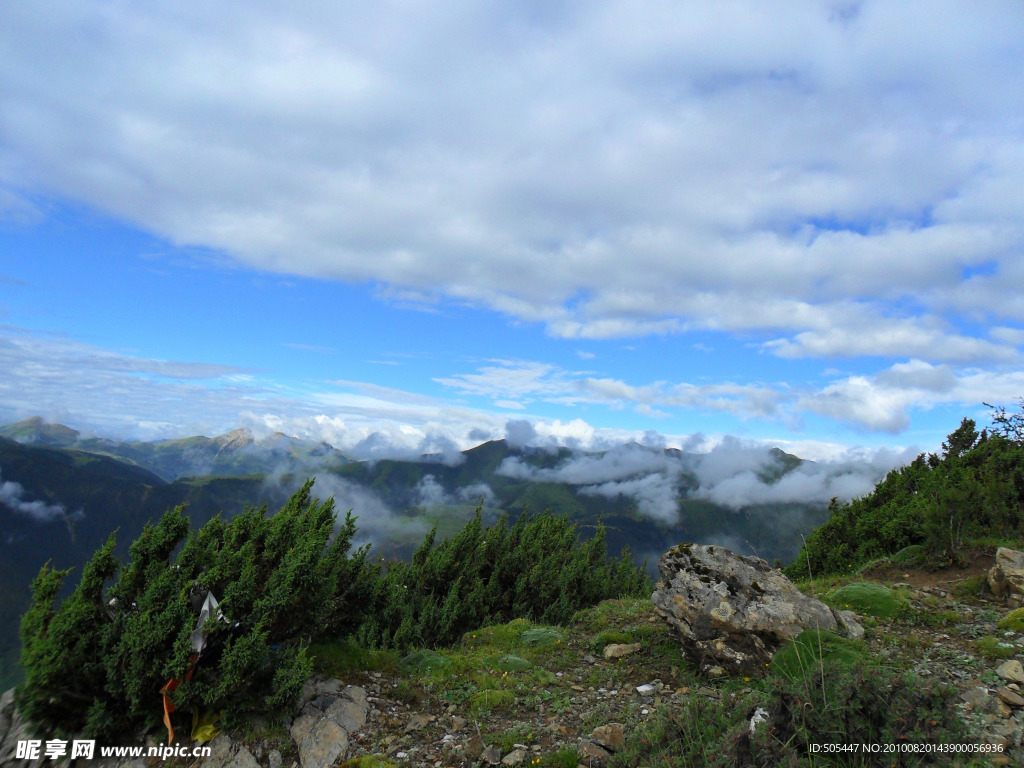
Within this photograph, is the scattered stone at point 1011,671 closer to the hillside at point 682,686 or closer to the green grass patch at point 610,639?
the hillside at point 682,686

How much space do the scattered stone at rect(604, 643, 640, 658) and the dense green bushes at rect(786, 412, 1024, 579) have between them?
4147 millimetres

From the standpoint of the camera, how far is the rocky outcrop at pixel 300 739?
6562 millimetres

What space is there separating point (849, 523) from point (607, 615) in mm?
24076

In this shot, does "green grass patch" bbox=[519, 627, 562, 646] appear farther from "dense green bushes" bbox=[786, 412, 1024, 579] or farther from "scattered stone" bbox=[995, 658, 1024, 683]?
"scattered stone" bbox=[995, 658, 1024, 683]

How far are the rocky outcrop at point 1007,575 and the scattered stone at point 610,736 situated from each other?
1082 cm

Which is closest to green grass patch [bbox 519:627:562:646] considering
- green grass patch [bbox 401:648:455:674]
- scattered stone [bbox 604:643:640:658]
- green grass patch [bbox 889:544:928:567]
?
A: scattered stone [bbox 604:643:640:658]

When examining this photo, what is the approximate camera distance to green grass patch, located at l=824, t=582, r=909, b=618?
11008 millimetres

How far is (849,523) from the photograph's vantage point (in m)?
29.9

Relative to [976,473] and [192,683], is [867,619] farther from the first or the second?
[976,473]

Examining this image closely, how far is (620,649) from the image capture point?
1106 cm

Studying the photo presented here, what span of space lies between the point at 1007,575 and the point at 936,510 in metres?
4.49

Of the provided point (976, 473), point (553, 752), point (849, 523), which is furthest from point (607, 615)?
point (849, 523)

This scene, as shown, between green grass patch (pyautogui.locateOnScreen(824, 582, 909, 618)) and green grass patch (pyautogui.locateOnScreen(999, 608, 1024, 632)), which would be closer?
green grass patch (pyautogui.locateOnScreen(999, 608, 1024, 632))

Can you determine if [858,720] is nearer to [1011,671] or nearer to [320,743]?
[1011,671]
